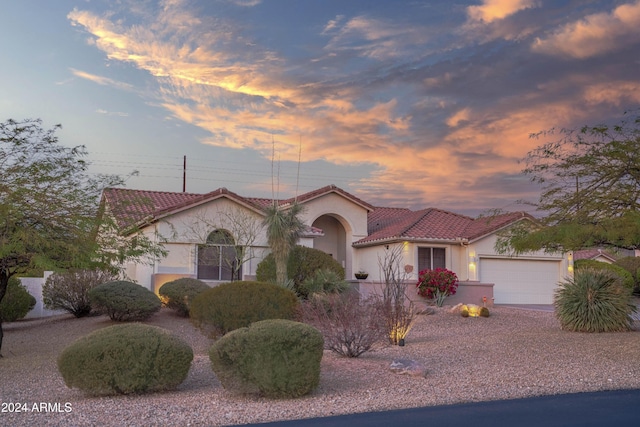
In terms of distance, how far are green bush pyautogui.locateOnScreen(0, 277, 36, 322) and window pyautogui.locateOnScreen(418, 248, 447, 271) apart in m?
15.9

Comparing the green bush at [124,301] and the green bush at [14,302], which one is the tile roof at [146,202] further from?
the green bush at [14,302]

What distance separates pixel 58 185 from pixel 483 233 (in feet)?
64.2

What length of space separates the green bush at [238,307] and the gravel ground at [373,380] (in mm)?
805

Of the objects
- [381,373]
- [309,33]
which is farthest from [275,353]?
[309,33]

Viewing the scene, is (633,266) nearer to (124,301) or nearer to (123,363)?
(124,301)

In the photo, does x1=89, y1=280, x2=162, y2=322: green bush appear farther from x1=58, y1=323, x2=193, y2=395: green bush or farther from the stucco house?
x1=58, y1=323, x2=193, y2=395: green bush

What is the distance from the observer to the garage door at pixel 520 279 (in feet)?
97.4

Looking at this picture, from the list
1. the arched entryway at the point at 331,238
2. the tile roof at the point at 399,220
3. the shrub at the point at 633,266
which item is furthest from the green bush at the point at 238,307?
the shrub at the point at 633,266

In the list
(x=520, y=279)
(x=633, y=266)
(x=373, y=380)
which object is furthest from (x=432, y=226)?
(x=373, y=380)

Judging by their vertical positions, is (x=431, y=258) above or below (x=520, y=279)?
above

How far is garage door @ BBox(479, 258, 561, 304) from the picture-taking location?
2969 centimetres

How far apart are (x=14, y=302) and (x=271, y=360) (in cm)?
1621

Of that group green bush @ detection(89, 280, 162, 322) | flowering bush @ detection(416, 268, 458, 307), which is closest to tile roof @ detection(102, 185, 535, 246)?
flowering bush @ detection(416, 268, 458, 307)

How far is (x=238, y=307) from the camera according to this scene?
15.1 metres
